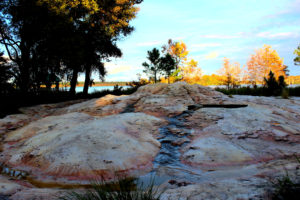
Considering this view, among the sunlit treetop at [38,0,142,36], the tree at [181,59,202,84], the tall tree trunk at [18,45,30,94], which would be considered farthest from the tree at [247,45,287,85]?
the tall tree trunk at [18,45,30,94]

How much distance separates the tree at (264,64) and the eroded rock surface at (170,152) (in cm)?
4540

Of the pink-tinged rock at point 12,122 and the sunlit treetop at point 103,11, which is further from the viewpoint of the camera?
the sunlit treetop at point 103,11

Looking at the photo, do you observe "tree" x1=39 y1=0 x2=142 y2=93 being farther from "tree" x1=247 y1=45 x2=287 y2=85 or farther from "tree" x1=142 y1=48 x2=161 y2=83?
"tree" x1=247 y1=45 x2=287 y2=85

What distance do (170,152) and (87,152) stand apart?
1475 mm

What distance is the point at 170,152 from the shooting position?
3.61 meters

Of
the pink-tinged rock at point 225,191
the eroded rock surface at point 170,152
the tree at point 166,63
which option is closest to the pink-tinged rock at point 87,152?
the eroded rock surface at point 170,152

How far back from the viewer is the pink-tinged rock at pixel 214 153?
3.09 metres

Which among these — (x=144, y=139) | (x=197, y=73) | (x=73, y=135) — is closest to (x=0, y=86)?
(x=73, y=135)

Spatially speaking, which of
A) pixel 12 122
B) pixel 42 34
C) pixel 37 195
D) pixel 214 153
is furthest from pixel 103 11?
pixel 37 195

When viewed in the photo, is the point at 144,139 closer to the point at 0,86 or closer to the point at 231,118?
the point at 231,118

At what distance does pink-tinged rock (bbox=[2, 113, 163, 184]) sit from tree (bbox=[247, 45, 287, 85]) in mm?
46938

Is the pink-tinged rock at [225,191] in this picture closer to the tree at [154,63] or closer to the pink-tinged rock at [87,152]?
the pink-tinged rock at [87,152]

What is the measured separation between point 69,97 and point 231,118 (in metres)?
11.0

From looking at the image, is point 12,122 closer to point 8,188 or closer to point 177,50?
point 8,188
